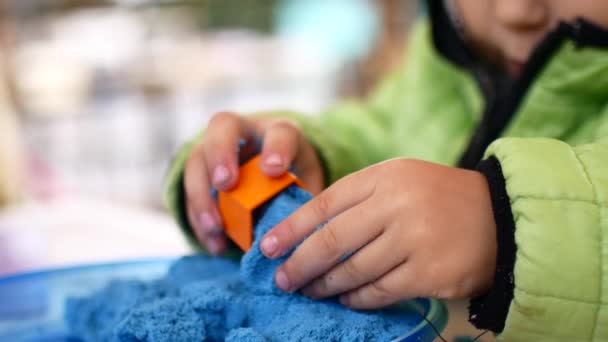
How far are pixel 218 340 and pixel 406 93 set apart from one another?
0.40 m

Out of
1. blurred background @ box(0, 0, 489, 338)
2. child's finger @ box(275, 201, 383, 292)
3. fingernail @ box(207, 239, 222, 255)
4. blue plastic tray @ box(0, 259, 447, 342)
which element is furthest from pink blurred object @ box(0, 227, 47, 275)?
blurred background @ box(0, 0, 489, 338)

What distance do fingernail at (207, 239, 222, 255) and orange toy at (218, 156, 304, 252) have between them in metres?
0.02

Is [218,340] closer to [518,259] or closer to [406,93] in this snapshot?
[518,259]

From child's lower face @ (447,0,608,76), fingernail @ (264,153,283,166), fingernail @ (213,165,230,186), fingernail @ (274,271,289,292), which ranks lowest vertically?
fingernail @ (274,271,289,292)

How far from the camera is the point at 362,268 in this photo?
314mm

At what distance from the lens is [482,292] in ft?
1.01

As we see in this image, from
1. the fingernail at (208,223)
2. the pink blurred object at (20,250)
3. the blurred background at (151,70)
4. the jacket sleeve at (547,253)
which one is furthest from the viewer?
the blurred background at (151,70)

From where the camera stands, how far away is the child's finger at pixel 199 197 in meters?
0.40

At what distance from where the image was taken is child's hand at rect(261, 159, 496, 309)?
300 millimetres

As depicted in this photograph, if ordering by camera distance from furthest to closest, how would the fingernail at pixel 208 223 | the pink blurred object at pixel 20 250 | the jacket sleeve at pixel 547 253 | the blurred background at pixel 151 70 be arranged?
1. the blurred background at pixel 151 70
2. the pink blurred object at pixel 20 250
3. the fingernail at pixel 208 223
4. the jacket sleeve at pixel 547 253

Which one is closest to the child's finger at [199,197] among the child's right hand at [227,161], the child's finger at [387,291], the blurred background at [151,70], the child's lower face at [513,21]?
the child's right hand at [227,161]

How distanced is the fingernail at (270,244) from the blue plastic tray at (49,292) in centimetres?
14

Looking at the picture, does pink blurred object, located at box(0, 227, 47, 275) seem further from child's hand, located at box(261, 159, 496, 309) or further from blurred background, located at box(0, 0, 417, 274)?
blurred background, located at box(0, 0, 417, 274)

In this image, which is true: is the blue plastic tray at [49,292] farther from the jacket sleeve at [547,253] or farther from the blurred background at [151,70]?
the blurred background at [151,70]
